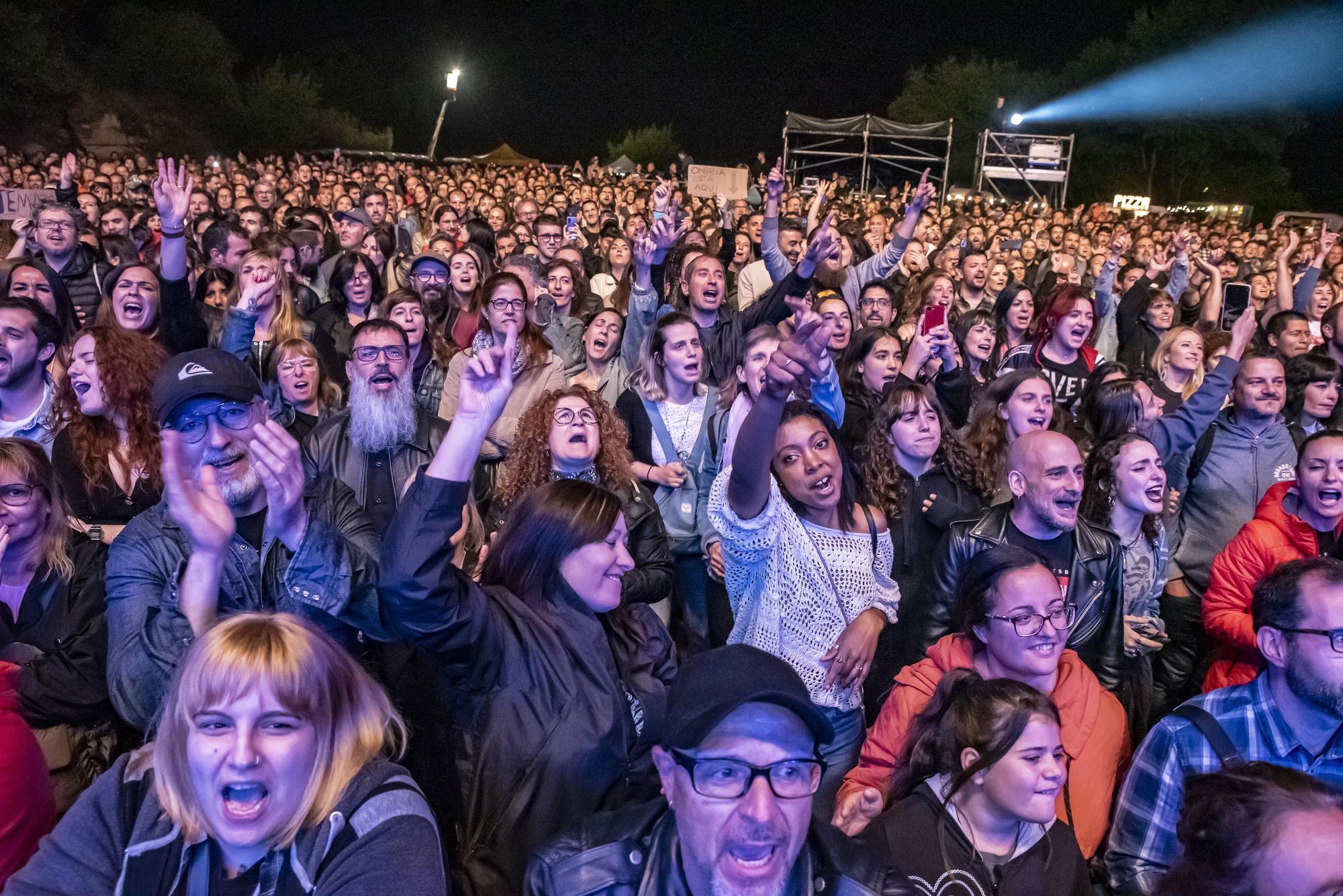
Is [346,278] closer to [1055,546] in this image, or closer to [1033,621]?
[1055,546]

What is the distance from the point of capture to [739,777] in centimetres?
179

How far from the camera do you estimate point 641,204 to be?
13172 mm

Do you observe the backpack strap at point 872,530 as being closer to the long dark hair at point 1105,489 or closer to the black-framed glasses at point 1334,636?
the long dark hair at point 1105,489

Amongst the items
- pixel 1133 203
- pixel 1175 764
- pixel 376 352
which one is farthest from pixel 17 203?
pixel 1133 203

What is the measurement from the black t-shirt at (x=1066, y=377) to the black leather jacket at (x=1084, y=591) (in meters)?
2.51

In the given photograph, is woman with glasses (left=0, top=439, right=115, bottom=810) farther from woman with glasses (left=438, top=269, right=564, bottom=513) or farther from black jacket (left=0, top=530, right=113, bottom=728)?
woman with glasses (left=438, top=269, right=564, bottom=513)

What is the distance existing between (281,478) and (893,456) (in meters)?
2.55

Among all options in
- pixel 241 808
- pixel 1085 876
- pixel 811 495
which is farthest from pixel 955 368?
pixel 241 808

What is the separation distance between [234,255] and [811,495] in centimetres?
513

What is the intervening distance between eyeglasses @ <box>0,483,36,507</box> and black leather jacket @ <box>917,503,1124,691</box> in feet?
8.78

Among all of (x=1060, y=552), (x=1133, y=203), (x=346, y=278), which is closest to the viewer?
(x=1060, y=552)

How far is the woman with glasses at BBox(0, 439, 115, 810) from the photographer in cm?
Result: 263

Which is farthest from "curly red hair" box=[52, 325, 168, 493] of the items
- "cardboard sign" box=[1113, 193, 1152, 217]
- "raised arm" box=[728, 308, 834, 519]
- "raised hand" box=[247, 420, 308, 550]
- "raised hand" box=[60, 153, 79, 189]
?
"cardboard sign" box=[1113, 193, 1152, 217]

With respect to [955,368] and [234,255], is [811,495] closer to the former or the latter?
[955,368]
